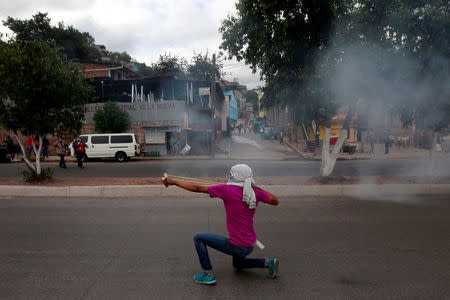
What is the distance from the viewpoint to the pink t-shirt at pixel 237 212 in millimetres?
3076

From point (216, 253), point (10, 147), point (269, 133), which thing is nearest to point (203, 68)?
point (269, 133)

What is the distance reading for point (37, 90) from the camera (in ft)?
28.3

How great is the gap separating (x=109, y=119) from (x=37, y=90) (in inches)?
496

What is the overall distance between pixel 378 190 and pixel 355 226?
11.1 feet

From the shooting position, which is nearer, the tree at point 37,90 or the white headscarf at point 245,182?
the white headscarf at point 245,182

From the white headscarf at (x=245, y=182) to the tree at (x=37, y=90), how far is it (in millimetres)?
7766

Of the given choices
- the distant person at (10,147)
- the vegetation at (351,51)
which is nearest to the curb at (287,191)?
the vegetation at (351,51)

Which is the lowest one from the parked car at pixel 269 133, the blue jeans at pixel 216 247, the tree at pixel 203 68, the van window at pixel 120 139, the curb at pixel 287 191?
the curb at pixel 287 191

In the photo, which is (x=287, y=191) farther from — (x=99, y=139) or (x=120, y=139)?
(x=99, y=139)

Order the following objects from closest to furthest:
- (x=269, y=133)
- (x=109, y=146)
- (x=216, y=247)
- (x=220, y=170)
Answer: (x=216, y=247), (x=220, y=170), (x=109, y=146), (x=269, y=133)

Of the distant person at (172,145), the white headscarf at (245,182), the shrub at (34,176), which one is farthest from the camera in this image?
the distant person at (172,145)

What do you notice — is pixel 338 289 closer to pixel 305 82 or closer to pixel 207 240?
pixel 207 240

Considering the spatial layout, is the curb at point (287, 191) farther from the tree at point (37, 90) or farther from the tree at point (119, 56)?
the tree at point (119, 56)

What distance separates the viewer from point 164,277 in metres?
3.51
